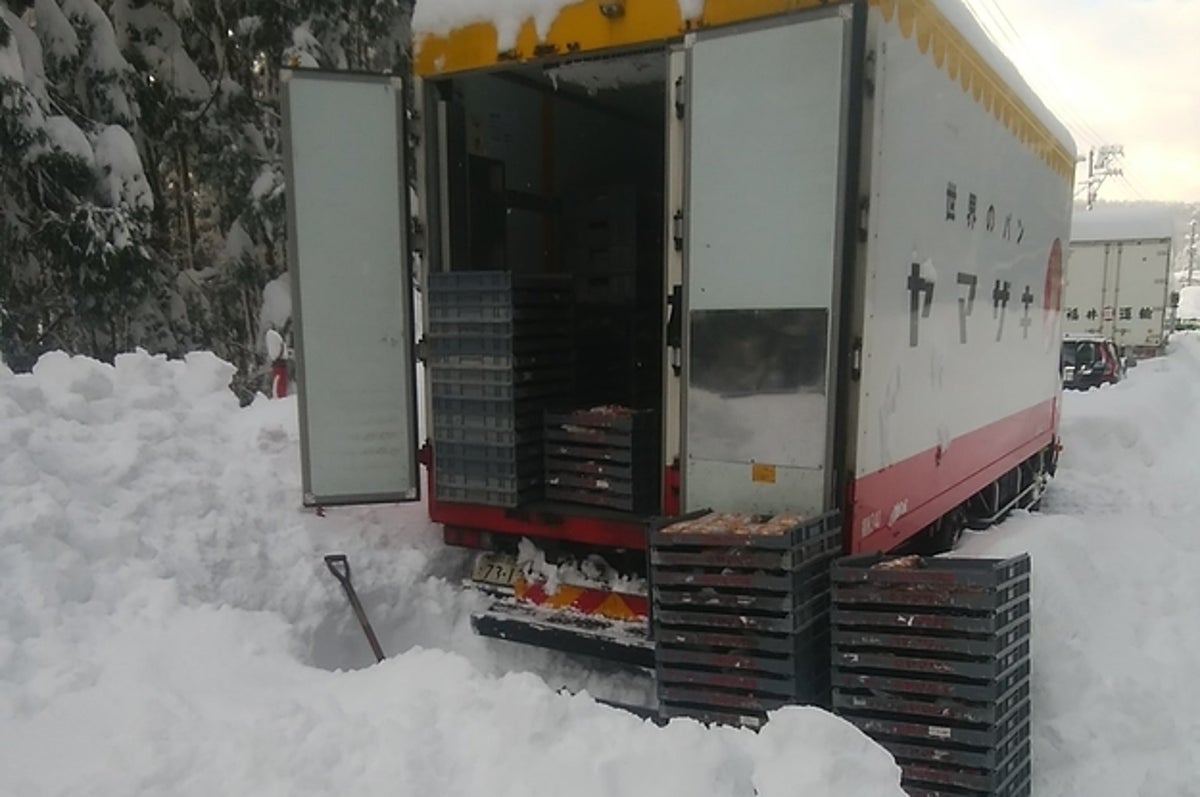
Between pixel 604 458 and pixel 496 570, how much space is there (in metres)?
0.91

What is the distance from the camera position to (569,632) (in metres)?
4.21

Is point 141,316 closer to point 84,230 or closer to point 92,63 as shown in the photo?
point 84,230

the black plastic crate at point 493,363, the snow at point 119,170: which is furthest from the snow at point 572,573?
the snow at point 119,170

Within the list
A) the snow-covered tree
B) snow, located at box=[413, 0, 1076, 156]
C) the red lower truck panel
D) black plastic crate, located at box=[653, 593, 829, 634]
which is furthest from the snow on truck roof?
the snow-covered tree

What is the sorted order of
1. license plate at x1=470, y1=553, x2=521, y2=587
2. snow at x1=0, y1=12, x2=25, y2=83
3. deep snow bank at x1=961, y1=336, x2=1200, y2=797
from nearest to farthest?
deep snow bank at x1=961, y1=336, x2=1200, y2=797
license plate at x1=470, y1=553, x2=521, y2=587
snow at x1=0, y1=12, x2=25, y2=83

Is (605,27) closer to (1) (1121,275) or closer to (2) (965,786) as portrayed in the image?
(2) (965,786)

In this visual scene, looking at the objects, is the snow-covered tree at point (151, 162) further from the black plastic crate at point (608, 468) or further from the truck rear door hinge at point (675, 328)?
the truck rear door hinge at point (675, 328)

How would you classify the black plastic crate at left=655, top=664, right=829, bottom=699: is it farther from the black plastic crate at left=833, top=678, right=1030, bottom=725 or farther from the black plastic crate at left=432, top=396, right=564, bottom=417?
the black plastic crate at left=432, top=396, right=564, bottom=417

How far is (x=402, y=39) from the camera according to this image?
37.8 ft

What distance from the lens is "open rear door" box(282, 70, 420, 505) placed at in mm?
4570

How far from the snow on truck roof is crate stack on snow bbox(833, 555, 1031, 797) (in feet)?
7.56

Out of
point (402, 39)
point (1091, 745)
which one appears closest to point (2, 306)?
point (402, 39)

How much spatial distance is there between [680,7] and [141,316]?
326 inches

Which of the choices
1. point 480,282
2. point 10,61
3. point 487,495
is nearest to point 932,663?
point 487,495
